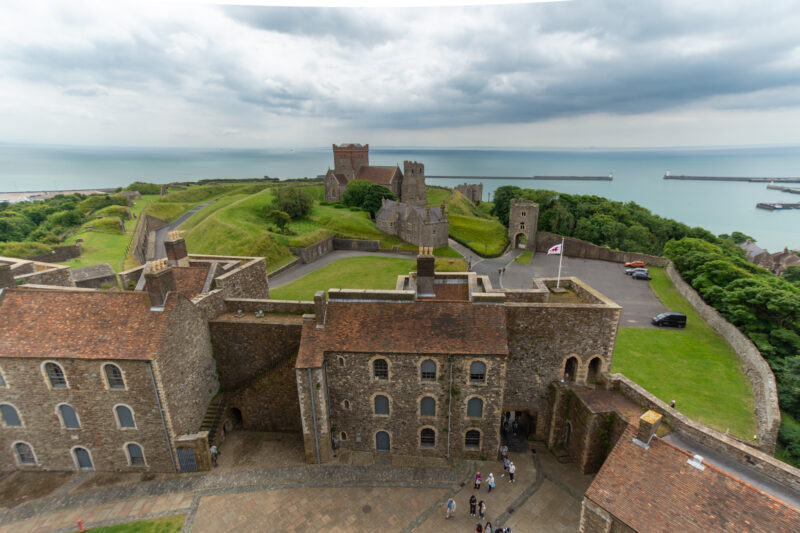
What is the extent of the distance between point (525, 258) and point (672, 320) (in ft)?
80.6

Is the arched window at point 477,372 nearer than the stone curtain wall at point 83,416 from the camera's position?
No

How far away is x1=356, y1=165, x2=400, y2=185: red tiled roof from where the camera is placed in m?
87.1

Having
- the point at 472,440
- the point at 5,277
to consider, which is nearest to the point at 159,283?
the point at 5,277

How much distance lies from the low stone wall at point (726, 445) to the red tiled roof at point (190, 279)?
24227 mm

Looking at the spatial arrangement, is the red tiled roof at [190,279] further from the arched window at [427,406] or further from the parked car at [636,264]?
the parked car at [636,264]

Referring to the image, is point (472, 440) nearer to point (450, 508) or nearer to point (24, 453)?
point (450, 508)

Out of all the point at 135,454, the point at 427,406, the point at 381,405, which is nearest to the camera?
the point at 135,454

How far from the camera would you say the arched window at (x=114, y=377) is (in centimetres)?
1716

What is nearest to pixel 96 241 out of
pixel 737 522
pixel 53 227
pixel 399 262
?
pixel 53 227

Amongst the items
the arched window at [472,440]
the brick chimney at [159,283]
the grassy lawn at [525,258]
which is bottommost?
the arched window at [472,440]

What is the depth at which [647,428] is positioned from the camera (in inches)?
569

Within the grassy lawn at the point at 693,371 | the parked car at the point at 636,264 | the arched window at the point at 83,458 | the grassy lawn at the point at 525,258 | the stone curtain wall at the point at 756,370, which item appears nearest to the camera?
the arched window at the point at 83,458

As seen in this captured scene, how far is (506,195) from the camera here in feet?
289

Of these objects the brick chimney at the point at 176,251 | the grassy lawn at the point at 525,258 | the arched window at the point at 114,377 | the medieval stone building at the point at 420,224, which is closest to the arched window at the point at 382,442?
the arched window at the point at 114,377
